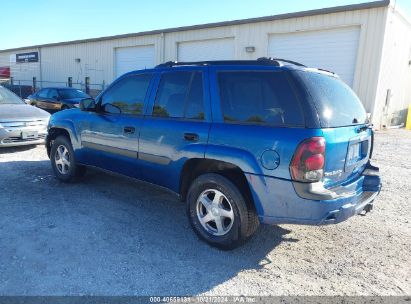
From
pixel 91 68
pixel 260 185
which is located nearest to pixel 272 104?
pixel 260 185

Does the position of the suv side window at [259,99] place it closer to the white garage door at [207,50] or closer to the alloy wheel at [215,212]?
the alloy wheel at [215,212]

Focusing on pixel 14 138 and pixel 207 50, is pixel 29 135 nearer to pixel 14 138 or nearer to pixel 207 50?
pixel 14 138

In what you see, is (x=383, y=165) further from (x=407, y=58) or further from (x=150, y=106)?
(x=407, y=58)

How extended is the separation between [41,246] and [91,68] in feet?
77.6

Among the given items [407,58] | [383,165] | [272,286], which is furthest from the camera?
[407,58]

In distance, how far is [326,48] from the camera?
13906 millimetres

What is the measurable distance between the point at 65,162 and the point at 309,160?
4076mm

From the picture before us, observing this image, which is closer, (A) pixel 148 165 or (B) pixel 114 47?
(A) pixel 148 165

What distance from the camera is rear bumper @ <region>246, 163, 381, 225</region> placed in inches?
120

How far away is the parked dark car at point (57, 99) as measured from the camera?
1402cm

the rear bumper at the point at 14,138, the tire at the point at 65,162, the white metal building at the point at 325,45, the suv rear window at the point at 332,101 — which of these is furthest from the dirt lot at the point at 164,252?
the white metal building at the point at 325,45

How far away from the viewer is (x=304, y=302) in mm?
2822

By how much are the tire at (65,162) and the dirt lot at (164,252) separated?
37cm

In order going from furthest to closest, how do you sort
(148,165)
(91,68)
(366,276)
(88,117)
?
(91,68) → (88,117) → (148,165) → (366,276)
